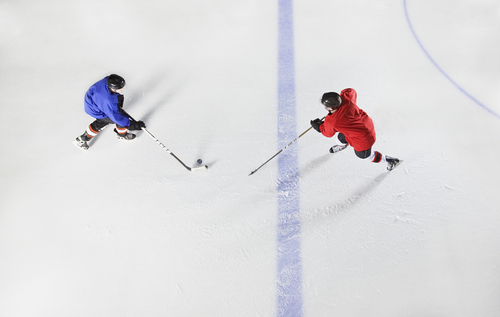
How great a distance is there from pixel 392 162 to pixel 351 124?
650 millimetres

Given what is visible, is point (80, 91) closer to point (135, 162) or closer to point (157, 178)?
point (135, 162)

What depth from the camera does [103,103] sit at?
6.77 feet

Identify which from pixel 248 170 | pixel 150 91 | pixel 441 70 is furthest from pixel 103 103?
pixel 441 70

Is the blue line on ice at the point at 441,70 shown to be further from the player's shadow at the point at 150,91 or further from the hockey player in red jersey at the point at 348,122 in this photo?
the player's shadow at the point at 150,91

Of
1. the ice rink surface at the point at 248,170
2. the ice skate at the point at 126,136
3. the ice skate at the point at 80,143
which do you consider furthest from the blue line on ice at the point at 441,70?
the ice skate at the point at 80,143

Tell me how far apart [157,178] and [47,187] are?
94 cm

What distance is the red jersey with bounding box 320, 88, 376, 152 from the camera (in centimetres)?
184

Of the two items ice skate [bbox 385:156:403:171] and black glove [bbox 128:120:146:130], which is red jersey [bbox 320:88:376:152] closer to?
ice skate [bbox 385:156:403:171]

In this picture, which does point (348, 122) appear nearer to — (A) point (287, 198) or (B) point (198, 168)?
(A) point (287, 198)

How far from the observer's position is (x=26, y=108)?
2816 millimetres

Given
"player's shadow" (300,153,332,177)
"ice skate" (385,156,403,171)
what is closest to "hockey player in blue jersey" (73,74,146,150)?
"player's shadow" (300,153,332,177)

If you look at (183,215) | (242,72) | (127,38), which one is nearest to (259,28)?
Result: (242,72)

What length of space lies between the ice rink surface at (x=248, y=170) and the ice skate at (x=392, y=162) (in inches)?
2.1

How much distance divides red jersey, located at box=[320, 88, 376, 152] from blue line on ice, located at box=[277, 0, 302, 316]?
0.51 meters
